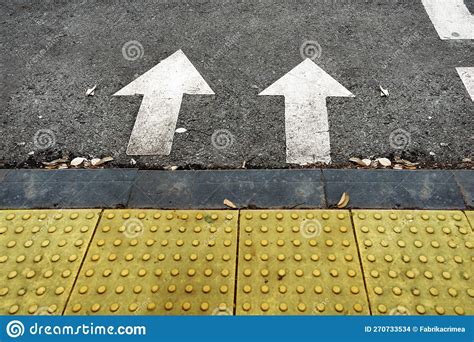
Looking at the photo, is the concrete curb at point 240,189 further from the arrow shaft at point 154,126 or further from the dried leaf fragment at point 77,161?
the arrow shaft at point 154,126

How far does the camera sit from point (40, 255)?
9.39ft

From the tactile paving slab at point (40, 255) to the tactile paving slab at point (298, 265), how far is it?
45.7 inches

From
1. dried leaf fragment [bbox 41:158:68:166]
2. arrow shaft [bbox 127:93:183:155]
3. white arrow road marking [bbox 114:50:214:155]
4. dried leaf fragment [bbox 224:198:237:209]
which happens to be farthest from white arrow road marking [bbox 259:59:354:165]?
dried leaf fragment [bbox 41:158:68:166]

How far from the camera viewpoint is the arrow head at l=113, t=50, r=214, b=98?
13.9 ft

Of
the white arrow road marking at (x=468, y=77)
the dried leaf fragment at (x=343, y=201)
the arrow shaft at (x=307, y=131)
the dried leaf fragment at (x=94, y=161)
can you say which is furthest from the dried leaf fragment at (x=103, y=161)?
the white arrow road marking at (x=468, y=77)

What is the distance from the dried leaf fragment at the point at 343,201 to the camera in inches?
123

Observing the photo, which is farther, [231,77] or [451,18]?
[451,18]

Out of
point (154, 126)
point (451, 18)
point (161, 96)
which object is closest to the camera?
point (154, 126)

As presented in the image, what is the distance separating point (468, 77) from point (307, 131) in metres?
1.91

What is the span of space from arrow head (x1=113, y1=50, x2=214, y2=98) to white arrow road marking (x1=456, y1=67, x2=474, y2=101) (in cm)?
260

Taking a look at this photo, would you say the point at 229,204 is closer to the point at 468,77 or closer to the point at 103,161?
the point at 103,161

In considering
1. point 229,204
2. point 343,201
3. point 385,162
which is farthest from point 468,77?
point 229,204

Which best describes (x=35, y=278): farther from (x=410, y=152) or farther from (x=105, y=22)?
(x=105, y=22)

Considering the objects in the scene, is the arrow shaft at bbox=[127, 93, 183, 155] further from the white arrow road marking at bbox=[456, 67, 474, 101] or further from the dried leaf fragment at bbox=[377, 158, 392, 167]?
the white arrow road marking at bbox=[456, 67, 474, 101]
